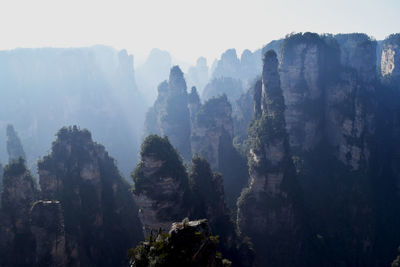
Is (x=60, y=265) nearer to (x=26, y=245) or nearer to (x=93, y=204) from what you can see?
(x=26, y=245)

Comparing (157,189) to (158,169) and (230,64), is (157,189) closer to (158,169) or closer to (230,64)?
(158,169)

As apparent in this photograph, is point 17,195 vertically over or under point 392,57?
under

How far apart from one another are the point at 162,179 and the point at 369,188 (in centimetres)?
3568

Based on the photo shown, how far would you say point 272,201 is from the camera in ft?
142

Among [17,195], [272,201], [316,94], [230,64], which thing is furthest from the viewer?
[230,64]

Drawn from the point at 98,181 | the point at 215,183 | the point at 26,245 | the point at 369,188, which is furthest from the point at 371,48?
the point at 26,245

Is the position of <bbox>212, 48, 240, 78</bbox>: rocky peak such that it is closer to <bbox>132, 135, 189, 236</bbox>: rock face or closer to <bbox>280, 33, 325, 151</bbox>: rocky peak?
<bbox>280, 33, 325, 151</bbox>: rocky peak

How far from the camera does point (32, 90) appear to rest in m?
118

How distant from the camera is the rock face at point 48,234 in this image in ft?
94.7

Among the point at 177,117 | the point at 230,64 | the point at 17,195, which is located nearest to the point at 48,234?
the point at 17,195

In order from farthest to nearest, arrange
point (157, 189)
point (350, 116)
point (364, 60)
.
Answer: point (364, 60) → point (350, 116) → point (157, 189)

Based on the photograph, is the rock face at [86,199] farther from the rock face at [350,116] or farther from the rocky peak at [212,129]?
the rock face at [350,116]

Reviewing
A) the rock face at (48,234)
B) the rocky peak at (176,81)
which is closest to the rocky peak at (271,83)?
the rock face at (48,234)

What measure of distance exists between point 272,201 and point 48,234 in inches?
1153
